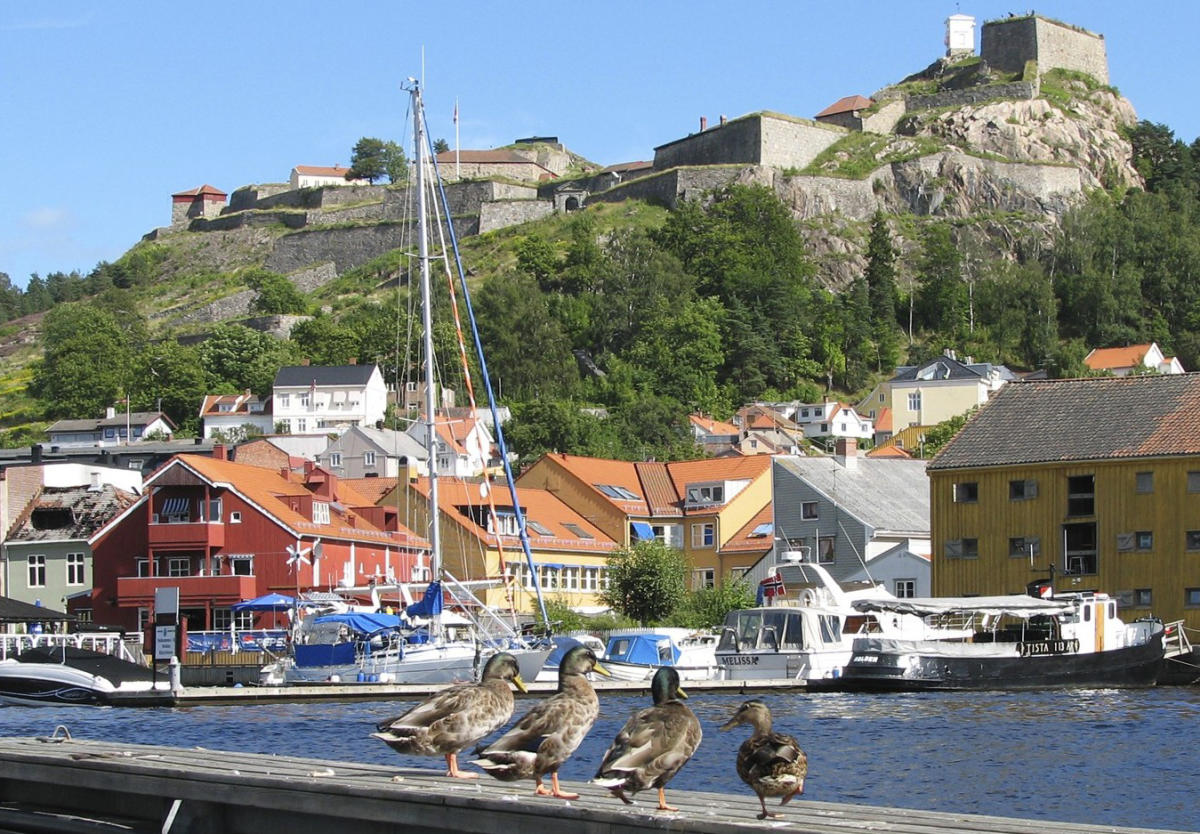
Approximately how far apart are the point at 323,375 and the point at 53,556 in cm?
6480

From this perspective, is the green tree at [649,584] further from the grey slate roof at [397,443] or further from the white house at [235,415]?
the white house at [235,415]

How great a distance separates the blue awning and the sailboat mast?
22179mm

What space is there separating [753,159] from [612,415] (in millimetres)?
41960

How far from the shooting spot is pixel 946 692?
46562 millimetres

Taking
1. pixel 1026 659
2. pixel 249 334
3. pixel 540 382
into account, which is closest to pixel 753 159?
Result: pixel 540 382

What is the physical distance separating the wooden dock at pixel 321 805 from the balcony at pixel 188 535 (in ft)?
148

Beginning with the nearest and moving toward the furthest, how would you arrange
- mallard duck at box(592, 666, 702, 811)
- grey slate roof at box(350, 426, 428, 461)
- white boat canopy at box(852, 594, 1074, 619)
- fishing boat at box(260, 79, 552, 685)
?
1. mallard duck at box(592, 666, 702, 811)
2. white boat canopy at box(852, 594, 1074, 619)
3. fishing boat at box(260, 79, 552, 685)
4. grey slate roof at box(350, 426, 428, 461)

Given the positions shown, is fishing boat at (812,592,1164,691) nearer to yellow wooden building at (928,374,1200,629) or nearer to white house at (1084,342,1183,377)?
yellow wooden building at (928,374,1200,629)

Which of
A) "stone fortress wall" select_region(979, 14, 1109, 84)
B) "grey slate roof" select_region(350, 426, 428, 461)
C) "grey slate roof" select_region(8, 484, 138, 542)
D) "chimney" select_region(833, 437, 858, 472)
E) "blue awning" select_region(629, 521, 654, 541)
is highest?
"stone fortress wall" select_region(979, 14, 1109, 84)

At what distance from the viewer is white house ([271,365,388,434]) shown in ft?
440

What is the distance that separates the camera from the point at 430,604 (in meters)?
50.5

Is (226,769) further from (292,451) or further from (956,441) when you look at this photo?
(292,451)

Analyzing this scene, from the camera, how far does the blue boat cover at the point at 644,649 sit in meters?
51.1

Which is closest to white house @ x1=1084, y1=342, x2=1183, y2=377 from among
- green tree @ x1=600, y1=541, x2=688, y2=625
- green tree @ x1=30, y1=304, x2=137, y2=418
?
green tree @ x1=600, y1=541, x2=688, y2=625
